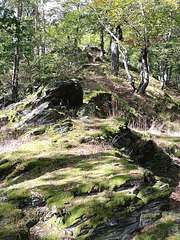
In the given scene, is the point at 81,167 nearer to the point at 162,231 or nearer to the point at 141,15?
the point at 162,231

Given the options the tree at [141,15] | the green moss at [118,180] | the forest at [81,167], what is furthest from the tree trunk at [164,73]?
the green moss at [118,180]

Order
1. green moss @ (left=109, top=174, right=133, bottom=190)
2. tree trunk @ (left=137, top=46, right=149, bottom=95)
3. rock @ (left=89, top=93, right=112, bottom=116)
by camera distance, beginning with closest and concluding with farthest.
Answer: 1. green moss @ (left=109, top=174, right=133, bottom=190)
2. rock @ (left=89, top=93, right=112, bottom=116)
3. tree trunk @ (left=137, top=46, right=149, bottom=95)

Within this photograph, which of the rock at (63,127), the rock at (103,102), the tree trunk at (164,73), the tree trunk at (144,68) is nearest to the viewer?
the rock at (63,127)

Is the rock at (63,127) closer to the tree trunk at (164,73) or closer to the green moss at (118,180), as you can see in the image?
the green moss at (118,180)

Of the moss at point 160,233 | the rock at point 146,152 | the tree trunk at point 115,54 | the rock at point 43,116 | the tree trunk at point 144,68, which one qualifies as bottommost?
the moss at point 160,233

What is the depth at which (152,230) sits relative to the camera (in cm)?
309

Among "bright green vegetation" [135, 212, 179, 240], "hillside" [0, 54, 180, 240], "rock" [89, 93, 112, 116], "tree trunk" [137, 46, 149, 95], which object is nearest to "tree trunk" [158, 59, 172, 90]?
"tree trunk" [137, 46, 149, 95]

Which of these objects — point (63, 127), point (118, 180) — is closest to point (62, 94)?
point (63, 127)

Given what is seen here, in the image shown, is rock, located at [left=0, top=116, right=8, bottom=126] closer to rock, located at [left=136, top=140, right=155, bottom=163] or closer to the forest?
the forest

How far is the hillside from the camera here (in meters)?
2.82

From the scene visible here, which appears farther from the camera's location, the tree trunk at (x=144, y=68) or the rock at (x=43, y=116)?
the tree trunk at (x=144, y=68)

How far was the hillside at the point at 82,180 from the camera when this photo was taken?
2820 millimetres

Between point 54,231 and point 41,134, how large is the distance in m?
3.83

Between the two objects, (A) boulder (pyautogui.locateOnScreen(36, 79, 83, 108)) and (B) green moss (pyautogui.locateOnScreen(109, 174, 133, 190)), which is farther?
(A) boulder (pyautogui.locateOnScreen(36, 79, 83, 108))
